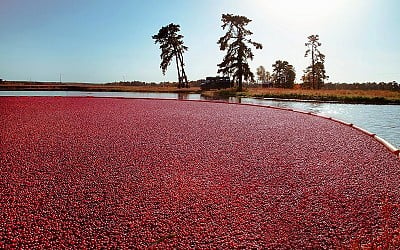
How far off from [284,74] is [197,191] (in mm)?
40684

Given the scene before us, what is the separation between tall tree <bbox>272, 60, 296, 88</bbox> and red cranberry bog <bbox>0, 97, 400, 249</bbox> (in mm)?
36982

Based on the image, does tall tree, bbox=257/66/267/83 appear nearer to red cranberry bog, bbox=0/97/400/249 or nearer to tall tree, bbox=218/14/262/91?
tall tree, bbox=218/14/262/91

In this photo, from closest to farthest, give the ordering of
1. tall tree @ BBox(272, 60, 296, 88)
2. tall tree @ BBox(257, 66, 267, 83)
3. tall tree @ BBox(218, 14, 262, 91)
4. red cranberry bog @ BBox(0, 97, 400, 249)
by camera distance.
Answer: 1. red cranberry bog @ BBox(0, 97, 400, 249)
2. tall tree @ BBox(218, 14, 262, 91)
3. tall tree @ BBox(272, 60, 296, 88)
4. tall tree @ BBox(257, 66, 267, 83)

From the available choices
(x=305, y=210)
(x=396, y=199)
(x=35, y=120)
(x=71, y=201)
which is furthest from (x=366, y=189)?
(x=35, y=120)

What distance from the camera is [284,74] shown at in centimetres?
4131

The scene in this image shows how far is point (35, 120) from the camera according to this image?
7.25 m

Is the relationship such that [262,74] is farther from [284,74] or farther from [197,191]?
[197,191]

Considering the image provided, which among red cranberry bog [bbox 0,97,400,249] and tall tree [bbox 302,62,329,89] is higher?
tall tree [bbox 302,62,329,89]

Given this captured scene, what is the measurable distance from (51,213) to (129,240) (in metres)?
0.83

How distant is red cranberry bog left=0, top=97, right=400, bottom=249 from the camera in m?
2.21

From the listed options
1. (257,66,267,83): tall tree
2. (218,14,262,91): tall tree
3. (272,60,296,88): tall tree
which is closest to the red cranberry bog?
(218,14,262,91): tall tree

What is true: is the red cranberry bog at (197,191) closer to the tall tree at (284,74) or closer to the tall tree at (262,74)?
the tall tree at (284,74)

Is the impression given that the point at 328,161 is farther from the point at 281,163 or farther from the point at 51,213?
the point at 51,213

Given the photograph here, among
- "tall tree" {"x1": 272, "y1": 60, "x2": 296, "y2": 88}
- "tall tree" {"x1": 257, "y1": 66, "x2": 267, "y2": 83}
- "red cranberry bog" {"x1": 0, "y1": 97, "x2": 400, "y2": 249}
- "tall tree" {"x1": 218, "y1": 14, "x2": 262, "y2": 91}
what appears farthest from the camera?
"tall tree" {"x1": 257, "y1": 66, "x2": 267, "y2": 83}
